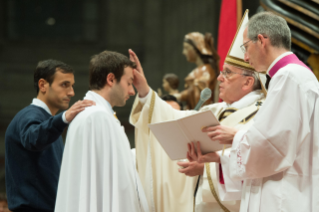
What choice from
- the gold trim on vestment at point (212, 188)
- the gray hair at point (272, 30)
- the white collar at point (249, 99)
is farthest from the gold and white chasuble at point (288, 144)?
the white collar at point (249, 99)

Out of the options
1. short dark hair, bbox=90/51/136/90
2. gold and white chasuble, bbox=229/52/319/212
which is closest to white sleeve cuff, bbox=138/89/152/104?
short dark hair, bbox=90/51/136/90

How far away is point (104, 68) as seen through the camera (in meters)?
2.65

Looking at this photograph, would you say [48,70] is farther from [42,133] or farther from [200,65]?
[200,65]

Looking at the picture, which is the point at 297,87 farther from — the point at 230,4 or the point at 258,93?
the point at 230,4

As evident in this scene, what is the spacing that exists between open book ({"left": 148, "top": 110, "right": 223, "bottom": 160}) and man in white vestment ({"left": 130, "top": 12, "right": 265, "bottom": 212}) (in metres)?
0.18

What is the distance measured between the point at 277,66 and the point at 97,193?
3.91 ft

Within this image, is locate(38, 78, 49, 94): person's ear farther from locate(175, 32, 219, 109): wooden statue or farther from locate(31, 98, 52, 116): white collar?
locate(175, 32, 219, 109): wooden statue

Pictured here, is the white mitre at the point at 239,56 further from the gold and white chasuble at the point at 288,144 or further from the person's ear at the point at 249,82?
the gold and white chasuble at the point at 288,144

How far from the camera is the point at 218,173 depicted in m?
2.53

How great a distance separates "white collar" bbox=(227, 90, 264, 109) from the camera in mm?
2941

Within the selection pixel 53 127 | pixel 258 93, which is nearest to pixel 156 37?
pixel 258 93

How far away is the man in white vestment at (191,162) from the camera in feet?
9.20

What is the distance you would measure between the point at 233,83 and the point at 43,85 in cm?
136

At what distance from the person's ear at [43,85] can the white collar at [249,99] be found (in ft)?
4.48
